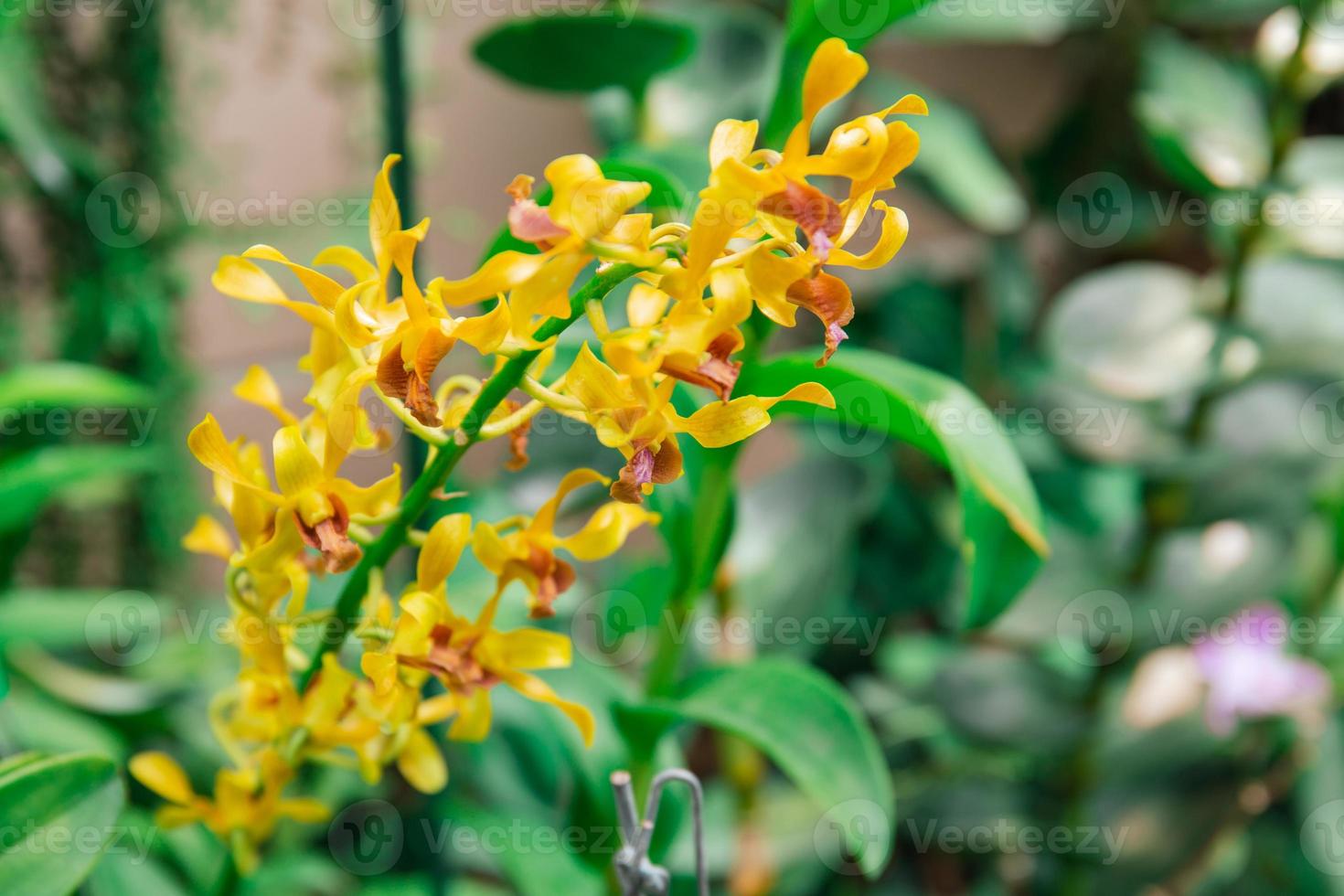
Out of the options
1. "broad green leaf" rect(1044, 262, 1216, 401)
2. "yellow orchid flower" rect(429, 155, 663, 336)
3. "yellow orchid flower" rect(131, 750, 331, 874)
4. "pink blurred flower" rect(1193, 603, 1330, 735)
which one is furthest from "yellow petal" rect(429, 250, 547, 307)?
"pink blurred flower" rect(1193, 603, 1330, 735)

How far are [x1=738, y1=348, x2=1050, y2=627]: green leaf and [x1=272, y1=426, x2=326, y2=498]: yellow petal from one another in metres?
→ 0.17

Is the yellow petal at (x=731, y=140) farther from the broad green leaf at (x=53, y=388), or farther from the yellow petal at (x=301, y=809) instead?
the broad green leaf at (x=53, y=388)

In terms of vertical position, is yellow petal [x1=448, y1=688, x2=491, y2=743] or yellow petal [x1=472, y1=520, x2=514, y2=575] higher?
yellow petal [x1=472, y1=520, x2=514, y2=575]

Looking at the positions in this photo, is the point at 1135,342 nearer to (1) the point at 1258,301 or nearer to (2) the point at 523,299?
(1) the point at 1258,301

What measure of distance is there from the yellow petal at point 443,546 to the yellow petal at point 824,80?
6.0 inches

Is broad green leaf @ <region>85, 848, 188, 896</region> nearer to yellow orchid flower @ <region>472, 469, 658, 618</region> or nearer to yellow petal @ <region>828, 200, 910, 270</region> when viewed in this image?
yellow orchid flower @ <region>472, 469, 658, 618</region>

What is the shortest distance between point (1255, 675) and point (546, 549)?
2.42 ft

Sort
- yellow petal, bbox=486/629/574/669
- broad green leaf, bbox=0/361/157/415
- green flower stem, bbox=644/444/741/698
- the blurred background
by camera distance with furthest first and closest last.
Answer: the blurred background
broad green leaf, bbox=0/361/157/415
green flower stem, bbox=644/444/741/698
yellow petal, bbox=486/629/574/669

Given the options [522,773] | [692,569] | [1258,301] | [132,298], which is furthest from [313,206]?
[1258,301]

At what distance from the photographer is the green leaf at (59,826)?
386 millimetres

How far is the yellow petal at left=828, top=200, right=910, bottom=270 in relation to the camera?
0.30 meters

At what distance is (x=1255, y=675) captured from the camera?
0.88 metres

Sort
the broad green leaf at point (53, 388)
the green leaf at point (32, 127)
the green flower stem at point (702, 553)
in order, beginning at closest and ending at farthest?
the green flower stem at point (702, 553) → the broad green leaf at point (53, 388) → the green leaf at point (32, 127)

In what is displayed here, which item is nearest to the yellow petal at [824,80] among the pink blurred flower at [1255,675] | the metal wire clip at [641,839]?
the metal wire clip at [641,839]
